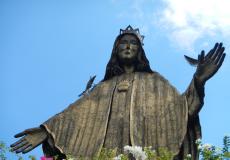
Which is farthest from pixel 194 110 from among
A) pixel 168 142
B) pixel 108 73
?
pixel 108 73

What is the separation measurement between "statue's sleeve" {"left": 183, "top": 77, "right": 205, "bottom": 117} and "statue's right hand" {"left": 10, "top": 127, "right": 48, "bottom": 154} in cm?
283

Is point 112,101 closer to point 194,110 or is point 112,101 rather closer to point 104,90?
point 104,90

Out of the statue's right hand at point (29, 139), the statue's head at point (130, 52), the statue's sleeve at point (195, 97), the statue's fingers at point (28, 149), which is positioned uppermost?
the statue's head at point (130, 52)

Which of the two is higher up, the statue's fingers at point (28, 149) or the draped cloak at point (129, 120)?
the draped cloak at point (129, 120)

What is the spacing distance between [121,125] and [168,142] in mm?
1002

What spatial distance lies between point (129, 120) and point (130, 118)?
0.04m

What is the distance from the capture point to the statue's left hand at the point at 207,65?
11258 mm

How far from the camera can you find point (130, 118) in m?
11.4

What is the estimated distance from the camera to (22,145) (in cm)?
1175

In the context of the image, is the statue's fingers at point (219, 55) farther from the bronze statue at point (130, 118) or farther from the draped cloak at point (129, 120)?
the draped cloak at point (129, 120)

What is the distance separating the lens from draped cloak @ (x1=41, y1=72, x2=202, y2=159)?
437 inches

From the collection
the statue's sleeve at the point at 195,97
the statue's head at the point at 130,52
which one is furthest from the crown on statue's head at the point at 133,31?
the statue's sleeve at the point at 195,97

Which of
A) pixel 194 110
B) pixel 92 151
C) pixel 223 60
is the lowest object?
pixel 92 151

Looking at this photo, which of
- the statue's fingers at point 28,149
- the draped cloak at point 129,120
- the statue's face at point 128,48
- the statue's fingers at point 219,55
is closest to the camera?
the draped cloak at point 129,120
